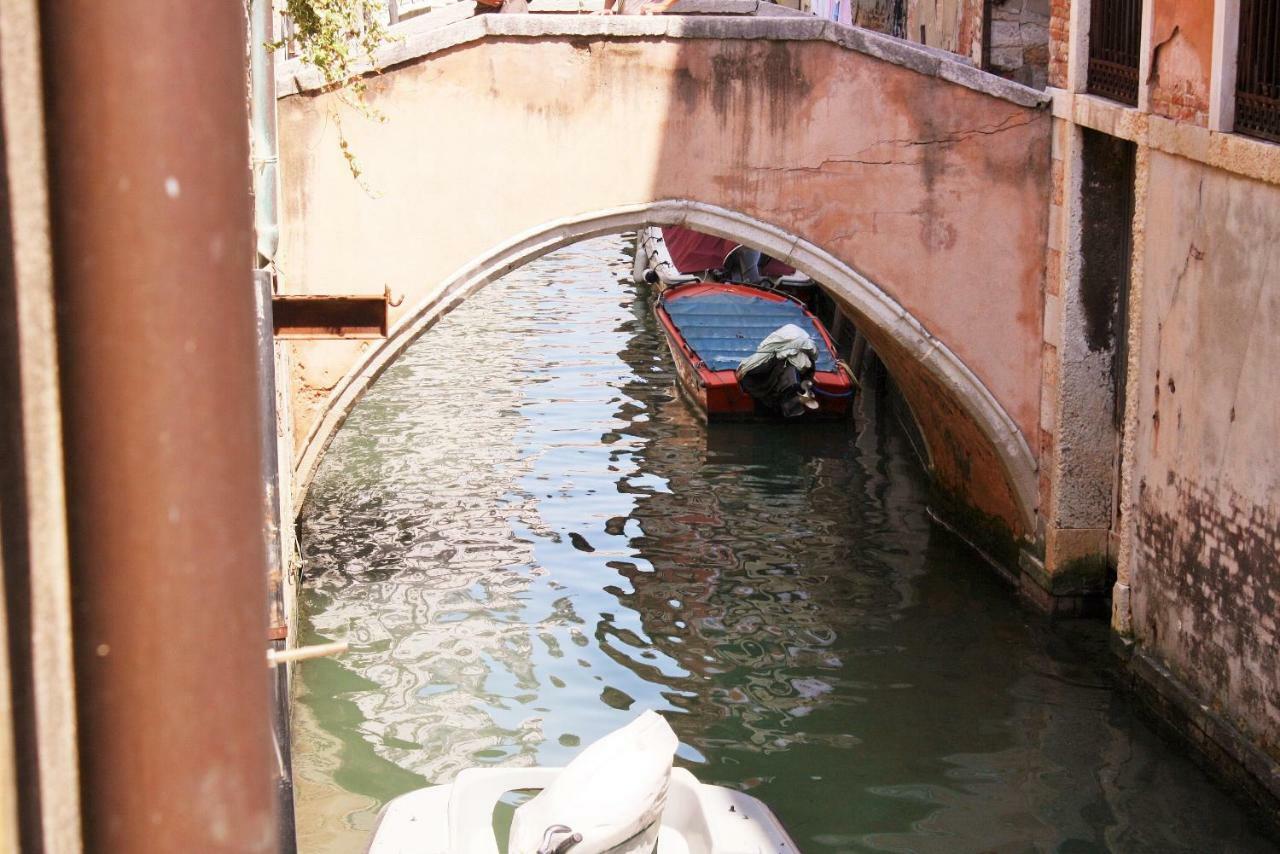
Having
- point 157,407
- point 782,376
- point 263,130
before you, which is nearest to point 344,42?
point 263,130

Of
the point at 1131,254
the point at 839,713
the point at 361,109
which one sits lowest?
the point at 839,713

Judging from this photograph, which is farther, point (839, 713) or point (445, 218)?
point (445, 218)

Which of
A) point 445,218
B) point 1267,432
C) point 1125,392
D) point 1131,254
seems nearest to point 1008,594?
point 1125,392

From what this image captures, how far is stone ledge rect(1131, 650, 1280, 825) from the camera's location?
522cm

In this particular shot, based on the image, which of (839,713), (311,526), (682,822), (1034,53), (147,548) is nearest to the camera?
(147,548)

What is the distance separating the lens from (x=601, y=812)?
4461 mm

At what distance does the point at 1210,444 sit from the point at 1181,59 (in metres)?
1.45

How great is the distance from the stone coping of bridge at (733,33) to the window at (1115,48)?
1.12 feet

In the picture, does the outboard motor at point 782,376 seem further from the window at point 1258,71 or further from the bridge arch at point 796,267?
the window at point 1258,71

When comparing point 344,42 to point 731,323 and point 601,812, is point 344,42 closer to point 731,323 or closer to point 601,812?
point 601,812

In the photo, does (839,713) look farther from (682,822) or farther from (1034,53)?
(1034,53)

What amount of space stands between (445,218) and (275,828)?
21.6ft

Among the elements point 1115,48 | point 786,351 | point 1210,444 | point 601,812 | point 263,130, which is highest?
point 1115,48

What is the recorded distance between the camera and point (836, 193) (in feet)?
24.5
